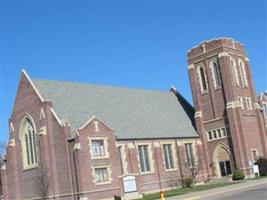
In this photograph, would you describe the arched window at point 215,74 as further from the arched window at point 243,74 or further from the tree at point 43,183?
the tree at point 43,183

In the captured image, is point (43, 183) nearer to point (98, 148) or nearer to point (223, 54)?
point (98, 148)

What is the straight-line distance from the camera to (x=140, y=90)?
64312 millimetres

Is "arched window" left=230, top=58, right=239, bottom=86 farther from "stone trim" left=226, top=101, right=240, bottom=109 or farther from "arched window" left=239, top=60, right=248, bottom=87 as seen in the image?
"stone trim" left=226, top=101, right=240, bottom=109

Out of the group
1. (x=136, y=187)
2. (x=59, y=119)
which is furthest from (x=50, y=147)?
(x=136, y=187)

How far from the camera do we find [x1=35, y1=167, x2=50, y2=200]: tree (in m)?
Result: 47.2

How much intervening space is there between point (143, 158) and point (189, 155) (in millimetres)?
7934

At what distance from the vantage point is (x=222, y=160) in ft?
196

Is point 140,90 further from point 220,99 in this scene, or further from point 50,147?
point 50,147

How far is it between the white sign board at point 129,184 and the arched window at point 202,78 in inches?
812

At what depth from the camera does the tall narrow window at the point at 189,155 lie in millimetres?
58662

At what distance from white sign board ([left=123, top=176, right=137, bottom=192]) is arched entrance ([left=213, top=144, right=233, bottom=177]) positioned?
16988 millimetres

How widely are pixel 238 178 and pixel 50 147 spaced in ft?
67.4

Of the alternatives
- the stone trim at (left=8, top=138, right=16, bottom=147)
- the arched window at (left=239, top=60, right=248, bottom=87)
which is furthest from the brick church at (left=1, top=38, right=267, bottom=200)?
the stone trim at (left=8, top=138, right=16, bottom=147)

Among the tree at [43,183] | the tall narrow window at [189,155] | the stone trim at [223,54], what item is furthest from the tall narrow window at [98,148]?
the stone trim at [223,54]
